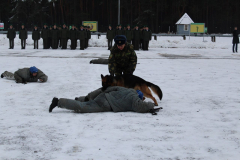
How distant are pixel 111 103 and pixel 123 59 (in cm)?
135

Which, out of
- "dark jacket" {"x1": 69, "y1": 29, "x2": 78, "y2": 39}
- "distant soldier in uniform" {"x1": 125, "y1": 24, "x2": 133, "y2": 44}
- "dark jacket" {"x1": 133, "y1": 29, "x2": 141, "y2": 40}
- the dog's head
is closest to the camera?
the dog's head

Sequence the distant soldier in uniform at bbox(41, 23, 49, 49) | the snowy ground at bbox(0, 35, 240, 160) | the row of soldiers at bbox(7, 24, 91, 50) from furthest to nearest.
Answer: the distant soldier in uniform at bbox(41, 23, 49, 49)
the row of soldiers at bbox(7, 24, 91, 50)
the snowy ground at bbox(0, 35, 240, 160)

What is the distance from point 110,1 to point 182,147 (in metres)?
58.6

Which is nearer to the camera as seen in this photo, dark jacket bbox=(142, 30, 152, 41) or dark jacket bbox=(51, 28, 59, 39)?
dark jacket bbox=(142, 30, 152, 41)

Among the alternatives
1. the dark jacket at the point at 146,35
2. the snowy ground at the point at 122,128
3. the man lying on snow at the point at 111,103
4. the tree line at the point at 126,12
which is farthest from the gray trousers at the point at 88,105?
the tree line at the point at 126,12

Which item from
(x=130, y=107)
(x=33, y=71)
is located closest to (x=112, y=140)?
(x=130, y=107)

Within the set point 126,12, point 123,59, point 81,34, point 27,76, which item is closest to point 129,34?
point 81,34

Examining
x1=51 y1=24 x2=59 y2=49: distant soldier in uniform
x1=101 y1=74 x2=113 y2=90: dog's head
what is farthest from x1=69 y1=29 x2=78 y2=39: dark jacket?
x1=101 y1=74 x2=113 y2=90: dog's head

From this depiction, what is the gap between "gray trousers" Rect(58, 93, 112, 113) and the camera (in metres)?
5.95

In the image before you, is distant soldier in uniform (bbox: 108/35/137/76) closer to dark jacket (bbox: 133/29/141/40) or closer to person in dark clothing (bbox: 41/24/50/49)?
dark jacket (bbox: 133/29/141/40)

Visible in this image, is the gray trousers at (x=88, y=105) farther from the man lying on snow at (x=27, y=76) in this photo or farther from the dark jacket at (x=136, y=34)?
the dark jacket at (x=136, y=34)

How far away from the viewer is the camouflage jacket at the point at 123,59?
7062 millimetres

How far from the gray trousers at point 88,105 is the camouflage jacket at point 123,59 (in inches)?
48.5

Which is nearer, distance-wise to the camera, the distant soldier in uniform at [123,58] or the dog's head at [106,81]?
the dog's head at [106,81]
